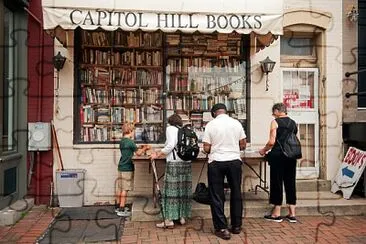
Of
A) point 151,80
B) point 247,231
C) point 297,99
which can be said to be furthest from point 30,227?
point 297,99

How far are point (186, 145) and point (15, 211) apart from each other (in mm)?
2779

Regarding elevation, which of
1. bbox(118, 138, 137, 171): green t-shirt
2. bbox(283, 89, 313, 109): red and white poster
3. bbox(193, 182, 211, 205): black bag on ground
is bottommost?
bbox(193, 182, 211, 205): black bag on ground

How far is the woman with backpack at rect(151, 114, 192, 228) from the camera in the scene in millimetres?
6039

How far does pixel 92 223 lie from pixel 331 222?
3513 millimetres

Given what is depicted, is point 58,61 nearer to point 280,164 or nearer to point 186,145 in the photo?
point 186,145

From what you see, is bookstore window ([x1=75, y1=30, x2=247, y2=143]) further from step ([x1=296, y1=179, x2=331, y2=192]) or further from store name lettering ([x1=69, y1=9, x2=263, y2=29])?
step ([x1=296, y1=179, x2=331, y2=192])

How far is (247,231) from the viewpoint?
6039mm

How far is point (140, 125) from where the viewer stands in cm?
775

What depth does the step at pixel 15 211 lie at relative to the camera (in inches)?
247

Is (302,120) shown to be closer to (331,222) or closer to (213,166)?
(331,222)

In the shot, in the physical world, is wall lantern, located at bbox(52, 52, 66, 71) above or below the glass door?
above

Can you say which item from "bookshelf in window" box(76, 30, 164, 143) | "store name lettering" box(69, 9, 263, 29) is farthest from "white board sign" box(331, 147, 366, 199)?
"bookshelf in window" box(76, 30, 164, 143)

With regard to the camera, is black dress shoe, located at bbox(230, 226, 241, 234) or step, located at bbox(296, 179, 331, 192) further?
step, located at bbox(296, 179, 331, 192)

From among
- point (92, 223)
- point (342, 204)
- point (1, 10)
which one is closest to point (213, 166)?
point (92, 223)
